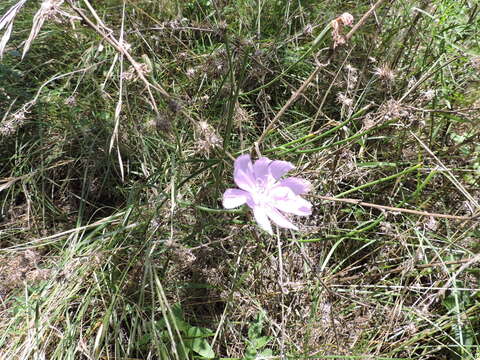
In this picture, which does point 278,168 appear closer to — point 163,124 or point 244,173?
point 244,173

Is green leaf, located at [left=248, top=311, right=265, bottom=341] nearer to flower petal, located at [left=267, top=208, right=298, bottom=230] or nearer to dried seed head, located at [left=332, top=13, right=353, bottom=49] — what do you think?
flower petal, located at [left=267, top=208, right=298, bottom=230]

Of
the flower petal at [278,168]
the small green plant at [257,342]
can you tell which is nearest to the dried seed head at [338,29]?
the flower petal at [278,168]

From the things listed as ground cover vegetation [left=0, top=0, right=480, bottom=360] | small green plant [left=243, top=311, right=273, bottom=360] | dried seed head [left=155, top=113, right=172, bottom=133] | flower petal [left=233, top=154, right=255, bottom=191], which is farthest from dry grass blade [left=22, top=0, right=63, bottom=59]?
small green plant [left=243, top=311, right=273, bottom=360]

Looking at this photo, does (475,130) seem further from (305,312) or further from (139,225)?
(139,225)

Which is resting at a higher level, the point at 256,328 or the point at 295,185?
the point at 295,185

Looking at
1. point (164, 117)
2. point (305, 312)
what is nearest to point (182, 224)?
point (164, 117)

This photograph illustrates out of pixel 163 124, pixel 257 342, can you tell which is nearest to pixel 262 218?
pixel 163 124

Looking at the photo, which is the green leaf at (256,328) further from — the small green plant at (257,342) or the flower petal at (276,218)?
the flower petal at (276,218)
